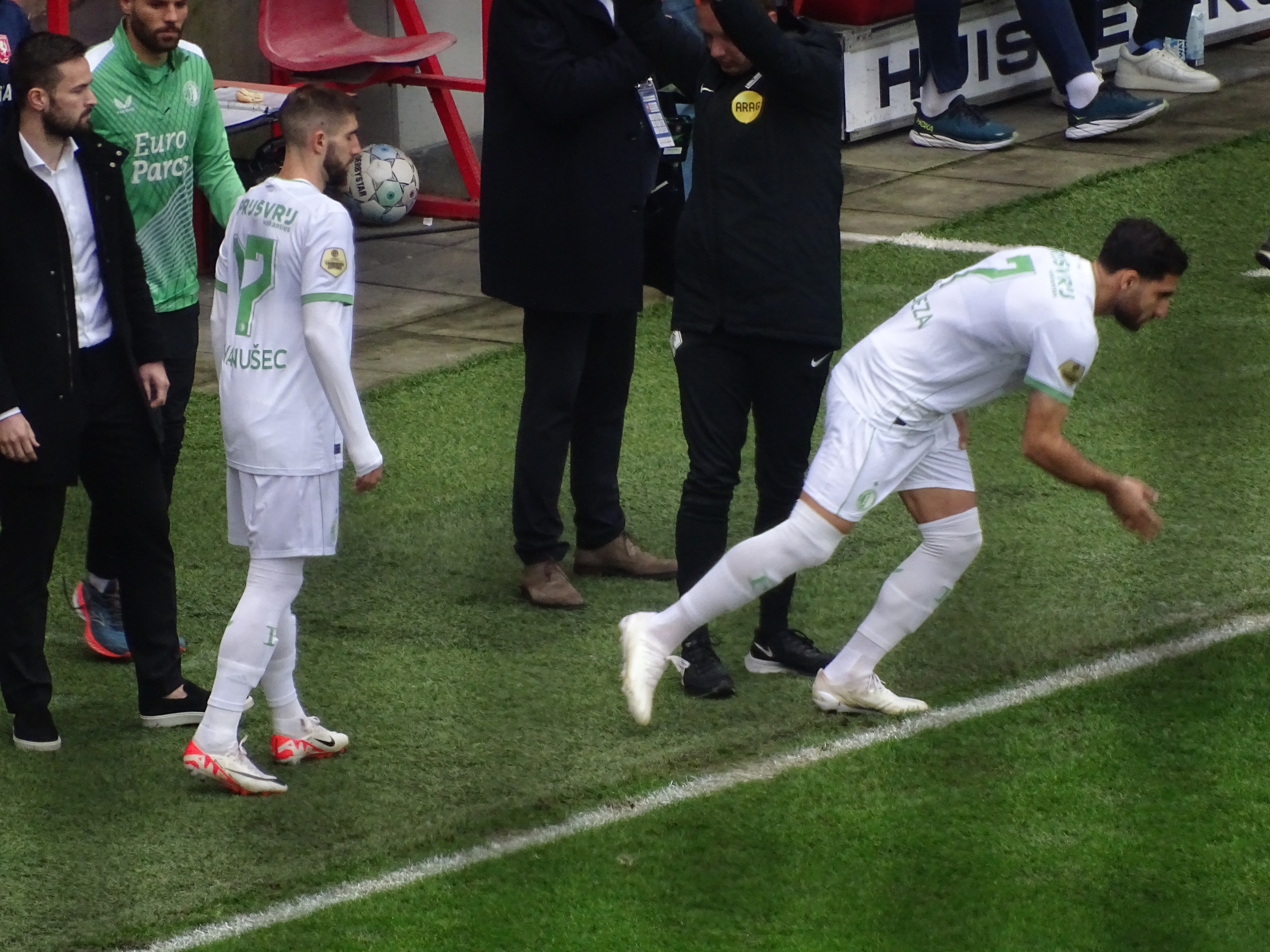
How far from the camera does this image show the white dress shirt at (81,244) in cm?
413

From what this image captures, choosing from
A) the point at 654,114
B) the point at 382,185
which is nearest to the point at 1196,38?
the point at 382,185

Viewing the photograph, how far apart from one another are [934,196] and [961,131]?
36.1 inches

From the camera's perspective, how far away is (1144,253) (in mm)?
3953

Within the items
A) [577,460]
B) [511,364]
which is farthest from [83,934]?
[511,364]

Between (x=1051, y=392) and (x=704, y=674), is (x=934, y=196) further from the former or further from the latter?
(x=1051, y=392)

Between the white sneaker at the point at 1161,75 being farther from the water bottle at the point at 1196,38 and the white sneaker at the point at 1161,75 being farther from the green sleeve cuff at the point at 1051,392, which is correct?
the green sleeve cuff at the point at 1051,392

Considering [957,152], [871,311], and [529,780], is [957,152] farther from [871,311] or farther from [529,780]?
[529,780]

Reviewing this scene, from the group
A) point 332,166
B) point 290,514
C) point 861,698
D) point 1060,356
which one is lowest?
point 861,698

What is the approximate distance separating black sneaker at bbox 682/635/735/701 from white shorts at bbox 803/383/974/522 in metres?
0.58

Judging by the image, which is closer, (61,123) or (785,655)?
(61,123)

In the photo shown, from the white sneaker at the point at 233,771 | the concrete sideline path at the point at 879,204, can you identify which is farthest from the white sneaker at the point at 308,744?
the concrete sideline path at the point at 879,204

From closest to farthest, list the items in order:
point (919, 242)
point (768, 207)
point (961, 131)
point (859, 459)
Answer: point (859, 459)
point (768, 207)
point (919, 242)
point (961, 131)

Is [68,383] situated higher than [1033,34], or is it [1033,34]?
[68,383]

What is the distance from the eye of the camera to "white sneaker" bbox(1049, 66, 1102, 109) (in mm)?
10141
